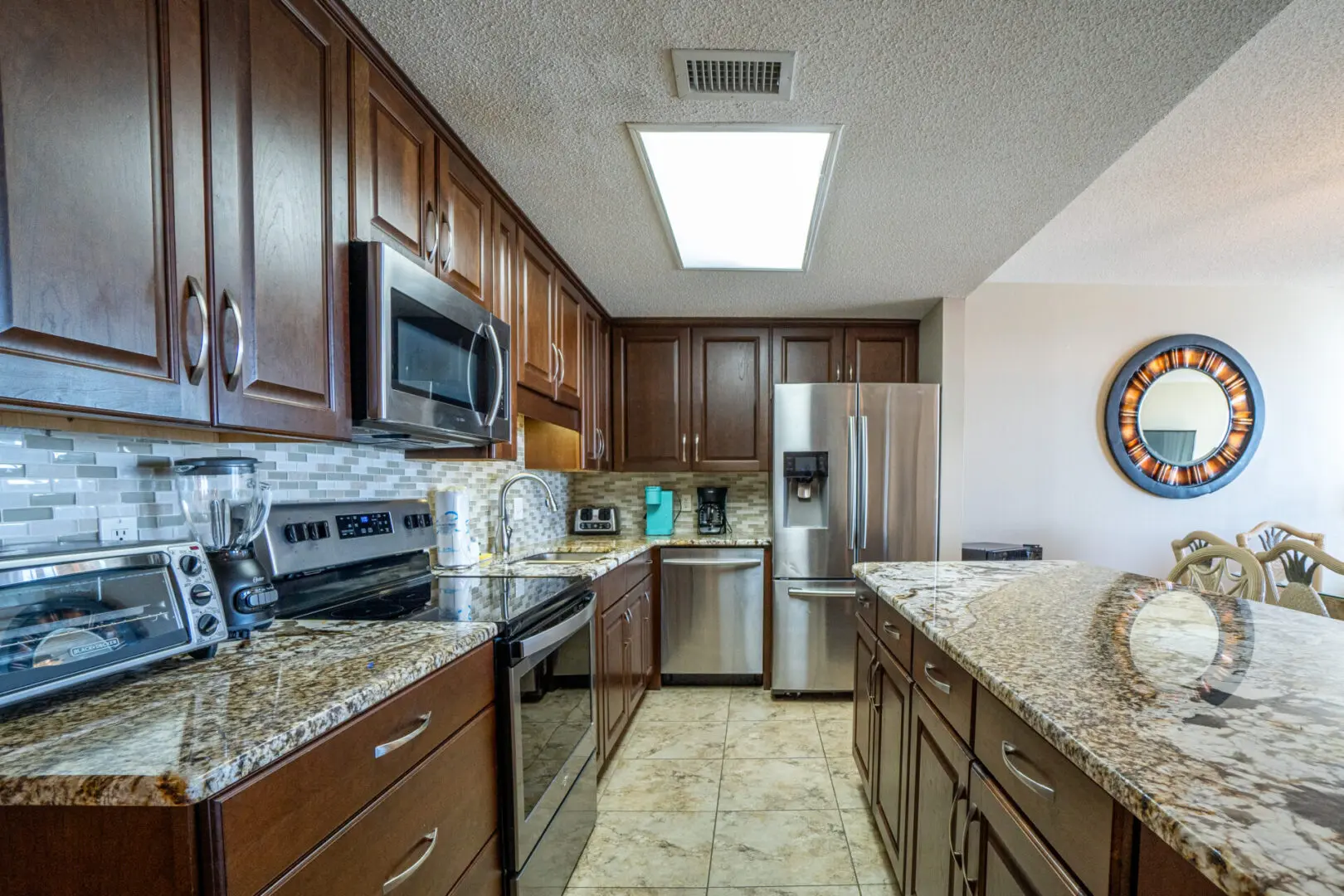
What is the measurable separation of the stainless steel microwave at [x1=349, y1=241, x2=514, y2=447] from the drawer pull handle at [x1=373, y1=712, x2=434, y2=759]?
62 centimetres

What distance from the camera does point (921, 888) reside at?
130 centimetres

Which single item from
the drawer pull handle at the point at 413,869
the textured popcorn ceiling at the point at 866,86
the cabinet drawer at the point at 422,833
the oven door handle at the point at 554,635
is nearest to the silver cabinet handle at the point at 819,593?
the oven door handle at the point at 554,635

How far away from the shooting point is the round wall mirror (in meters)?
3.52

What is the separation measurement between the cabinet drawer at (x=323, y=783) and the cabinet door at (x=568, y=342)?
161cm

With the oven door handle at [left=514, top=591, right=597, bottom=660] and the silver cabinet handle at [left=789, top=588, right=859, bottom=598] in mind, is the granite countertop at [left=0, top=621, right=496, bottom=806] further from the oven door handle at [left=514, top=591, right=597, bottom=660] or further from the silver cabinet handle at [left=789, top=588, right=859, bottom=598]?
the silver cabinet handle at [left=789, top=588, right=859, bottom=598]

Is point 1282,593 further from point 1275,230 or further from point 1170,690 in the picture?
point 1275,230

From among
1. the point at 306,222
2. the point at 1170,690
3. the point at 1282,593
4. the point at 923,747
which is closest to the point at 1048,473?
the point at 1282,593

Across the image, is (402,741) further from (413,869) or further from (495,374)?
(495,374)

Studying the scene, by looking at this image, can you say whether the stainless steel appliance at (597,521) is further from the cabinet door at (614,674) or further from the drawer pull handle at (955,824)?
the drawer pull handle at (955,824)

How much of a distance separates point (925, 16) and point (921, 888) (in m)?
1.89

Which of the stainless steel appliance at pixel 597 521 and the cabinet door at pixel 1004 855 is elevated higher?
the stainless steel appliance at pixel 597 521

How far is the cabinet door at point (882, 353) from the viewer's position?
3.34 m

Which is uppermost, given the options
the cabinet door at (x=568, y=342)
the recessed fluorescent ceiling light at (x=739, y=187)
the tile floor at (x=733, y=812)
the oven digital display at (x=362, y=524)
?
the recessed fluorescent ceiling light at (x=739, y=187)

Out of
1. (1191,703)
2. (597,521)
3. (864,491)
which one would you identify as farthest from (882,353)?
(1191,703)
